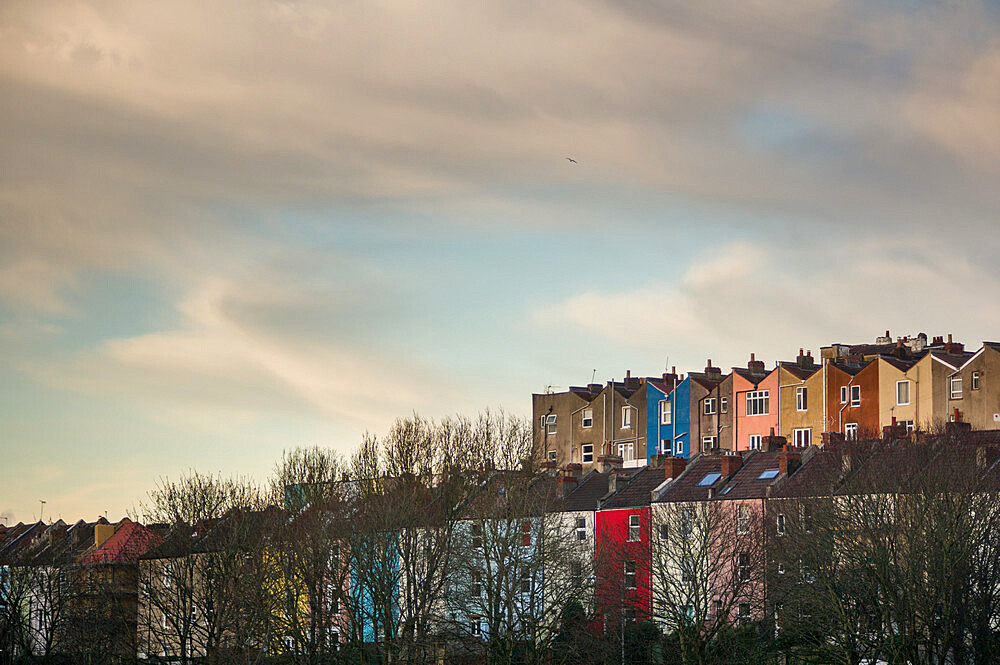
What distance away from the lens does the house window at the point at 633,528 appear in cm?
7988

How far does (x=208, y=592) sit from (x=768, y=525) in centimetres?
3319

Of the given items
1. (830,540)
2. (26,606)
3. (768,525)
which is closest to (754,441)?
(768,525)

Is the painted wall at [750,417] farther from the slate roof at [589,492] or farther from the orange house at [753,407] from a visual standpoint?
the slate roof at [589,492]

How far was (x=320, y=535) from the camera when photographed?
7356 cm

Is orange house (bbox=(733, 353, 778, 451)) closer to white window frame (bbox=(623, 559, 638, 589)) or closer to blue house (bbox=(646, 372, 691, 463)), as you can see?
blue house (bbox=(646, 372, 691, 463))

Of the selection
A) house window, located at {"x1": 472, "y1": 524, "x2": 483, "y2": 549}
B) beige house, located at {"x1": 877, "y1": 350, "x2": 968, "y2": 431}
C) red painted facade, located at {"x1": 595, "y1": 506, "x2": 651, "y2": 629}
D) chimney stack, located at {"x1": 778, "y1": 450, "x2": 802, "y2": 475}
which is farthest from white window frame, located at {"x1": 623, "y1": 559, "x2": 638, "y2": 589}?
beige house, located at {"x1": 877, "y1": 350, "x2": 968, "y2": 431}

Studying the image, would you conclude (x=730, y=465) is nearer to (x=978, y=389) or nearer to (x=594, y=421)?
(x=978, y=389)

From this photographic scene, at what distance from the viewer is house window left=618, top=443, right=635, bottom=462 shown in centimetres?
11197

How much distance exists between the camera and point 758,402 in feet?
338

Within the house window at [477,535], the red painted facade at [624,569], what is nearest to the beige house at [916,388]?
the red painted facade at [624,569]

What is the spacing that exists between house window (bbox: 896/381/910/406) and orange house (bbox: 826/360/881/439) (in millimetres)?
1784

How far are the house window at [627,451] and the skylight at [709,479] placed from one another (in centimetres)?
3119

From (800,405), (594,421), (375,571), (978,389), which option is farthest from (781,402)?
(375,571)

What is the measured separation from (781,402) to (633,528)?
25.9 metres
